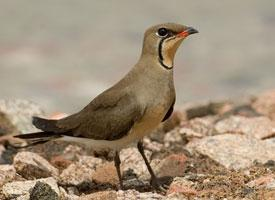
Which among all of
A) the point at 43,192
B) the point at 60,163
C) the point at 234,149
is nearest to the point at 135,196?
the point at 43,192

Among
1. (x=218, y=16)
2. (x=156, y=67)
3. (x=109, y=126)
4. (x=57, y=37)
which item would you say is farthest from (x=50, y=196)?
(x=218, y=16)

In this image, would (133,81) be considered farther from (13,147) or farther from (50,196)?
(13,147)

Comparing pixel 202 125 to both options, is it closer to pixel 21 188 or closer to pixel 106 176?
pixel 106 176

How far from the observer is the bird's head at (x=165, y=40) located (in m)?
9.25

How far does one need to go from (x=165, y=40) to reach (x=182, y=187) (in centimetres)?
139

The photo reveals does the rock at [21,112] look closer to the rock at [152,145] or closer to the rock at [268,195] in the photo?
the rock at [152,145]

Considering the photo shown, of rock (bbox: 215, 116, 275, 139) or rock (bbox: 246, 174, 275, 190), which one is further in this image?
rock (bbox: 215, 116, 275, 139)

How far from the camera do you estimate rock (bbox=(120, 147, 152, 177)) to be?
1018 centimetres

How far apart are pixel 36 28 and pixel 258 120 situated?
11052 mm

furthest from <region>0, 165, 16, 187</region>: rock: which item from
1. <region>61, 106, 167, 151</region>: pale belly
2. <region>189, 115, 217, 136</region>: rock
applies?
<region>189, 115, 217, 136</region>: rock

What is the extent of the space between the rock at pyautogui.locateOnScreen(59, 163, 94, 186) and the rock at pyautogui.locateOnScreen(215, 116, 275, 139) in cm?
252

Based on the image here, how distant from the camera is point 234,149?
10.7m

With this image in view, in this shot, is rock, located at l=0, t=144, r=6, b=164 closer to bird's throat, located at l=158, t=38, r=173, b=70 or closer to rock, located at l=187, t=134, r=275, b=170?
rock, located at l=187, t=134, r=275, b=170

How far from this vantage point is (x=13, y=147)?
11.3m
